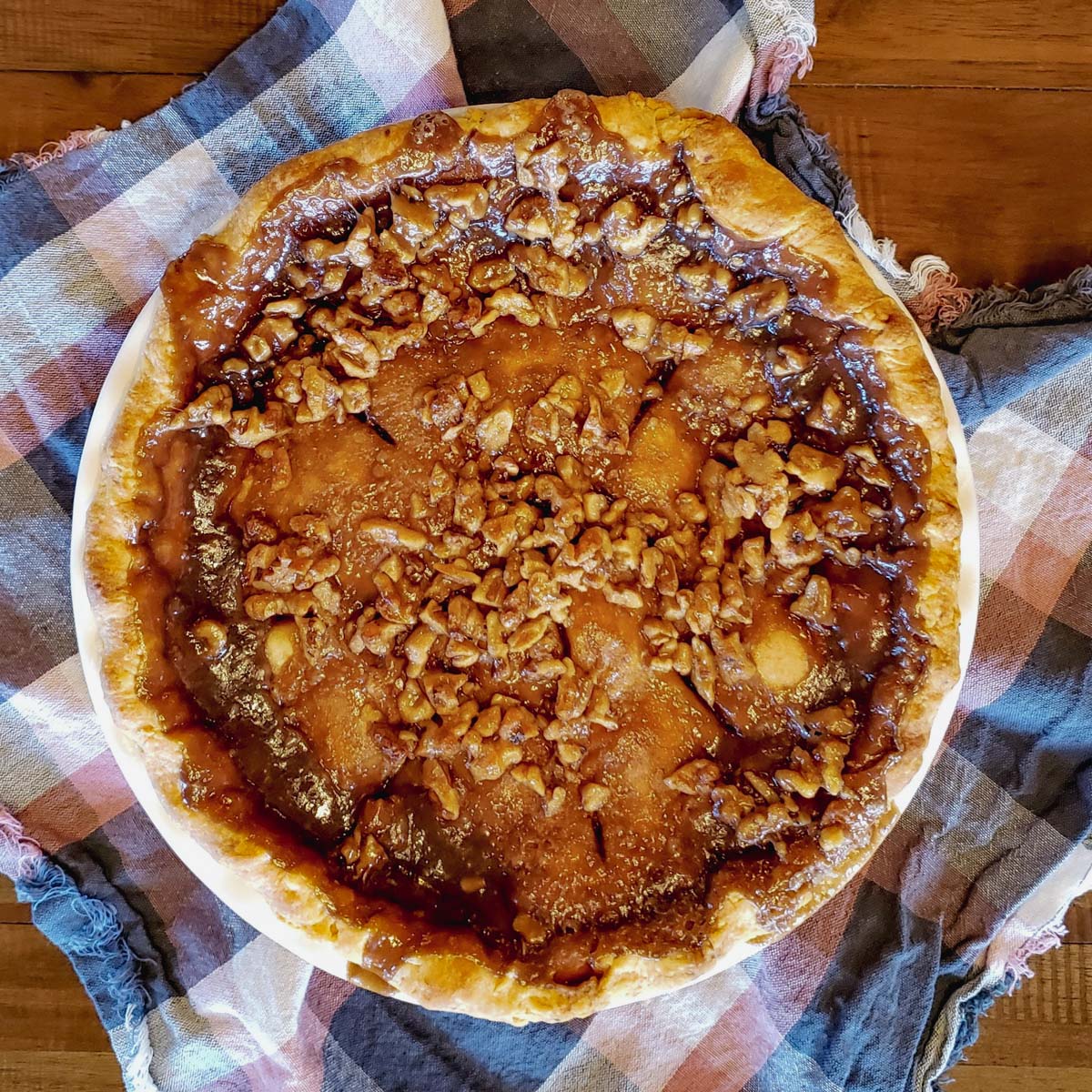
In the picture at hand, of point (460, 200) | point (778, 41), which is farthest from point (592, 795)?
point (778, 41)

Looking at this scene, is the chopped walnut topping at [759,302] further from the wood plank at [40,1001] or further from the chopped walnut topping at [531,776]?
the wood plank at [40,1001]

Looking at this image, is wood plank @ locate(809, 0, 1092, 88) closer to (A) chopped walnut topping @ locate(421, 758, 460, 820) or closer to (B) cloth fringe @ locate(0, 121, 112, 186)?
(B) cloth fringe @ locate(0, 121, 112, 186)

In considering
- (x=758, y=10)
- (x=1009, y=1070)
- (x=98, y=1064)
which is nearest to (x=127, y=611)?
(x=98, y=1064)

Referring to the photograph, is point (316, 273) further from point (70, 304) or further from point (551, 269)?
point (70, 304)

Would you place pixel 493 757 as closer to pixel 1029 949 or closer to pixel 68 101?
pixel 1029 949

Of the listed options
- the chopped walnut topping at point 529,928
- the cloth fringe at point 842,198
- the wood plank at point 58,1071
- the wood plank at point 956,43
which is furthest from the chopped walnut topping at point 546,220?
the wood plank at point 58,1071
